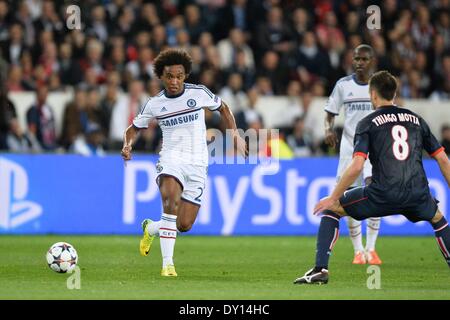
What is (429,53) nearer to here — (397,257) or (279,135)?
(279,135)

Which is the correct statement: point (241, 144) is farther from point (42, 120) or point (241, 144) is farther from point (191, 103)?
point (42, 120)

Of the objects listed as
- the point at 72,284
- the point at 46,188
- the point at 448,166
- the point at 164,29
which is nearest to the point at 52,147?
the point at 46,188

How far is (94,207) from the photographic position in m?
17.6

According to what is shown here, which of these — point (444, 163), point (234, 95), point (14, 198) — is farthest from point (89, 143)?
point (444, 163)

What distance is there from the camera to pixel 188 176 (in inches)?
459

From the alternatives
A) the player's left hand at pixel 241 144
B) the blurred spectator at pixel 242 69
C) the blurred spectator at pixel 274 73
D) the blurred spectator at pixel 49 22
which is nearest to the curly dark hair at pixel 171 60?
the player's left hand at pixel 241 144

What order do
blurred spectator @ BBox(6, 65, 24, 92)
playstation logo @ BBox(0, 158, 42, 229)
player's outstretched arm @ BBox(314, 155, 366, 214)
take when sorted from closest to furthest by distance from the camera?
player's outstretched arm @ BBox(314, 155, 366, 214)
playstation logo @ BBox(0, 158, 42, 229)
blurred spectator @ BBox(6, 65, 24, 92)

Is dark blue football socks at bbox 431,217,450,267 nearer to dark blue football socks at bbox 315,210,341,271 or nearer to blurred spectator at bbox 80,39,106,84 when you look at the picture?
dark blue football socks at bbox 315,210,341,271

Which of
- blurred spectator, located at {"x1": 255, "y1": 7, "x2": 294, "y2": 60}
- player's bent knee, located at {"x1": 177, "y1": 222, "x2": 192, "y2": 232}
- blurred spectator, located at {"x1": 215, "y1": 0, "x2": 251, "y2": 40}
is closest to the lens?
player's bent knee, located at {"x1": 177, "y1": 222, "x2": 192, "y2": 232}

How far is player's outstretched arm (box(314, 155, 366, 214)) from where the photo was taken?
31.2 feet

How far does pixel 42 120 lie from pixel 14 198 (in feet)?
5.68

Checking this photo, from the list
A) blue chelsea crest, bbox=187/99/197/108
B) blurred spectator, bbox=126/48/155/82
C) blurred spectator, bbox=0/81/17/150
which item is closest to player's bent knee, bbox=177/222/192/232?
blue chelsea crest, bbox=187/99/197/108

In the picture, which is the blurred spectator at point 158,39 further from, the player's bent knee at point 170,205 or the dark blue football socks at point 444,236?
the dark blue football socks at point 444,236

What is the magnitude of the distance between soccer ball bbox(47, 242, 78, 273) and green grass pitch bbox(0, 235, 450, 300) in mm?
110
